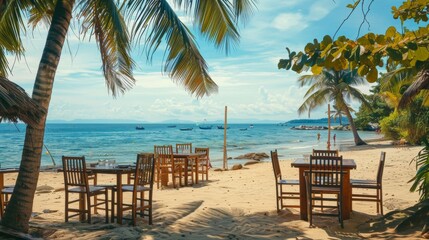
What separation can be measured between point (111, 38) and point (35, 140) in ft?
8.14

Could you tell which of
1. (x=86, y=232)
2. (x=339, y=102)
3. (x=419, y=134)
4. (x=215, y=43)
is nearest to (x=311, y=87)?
(x=339, y=102)

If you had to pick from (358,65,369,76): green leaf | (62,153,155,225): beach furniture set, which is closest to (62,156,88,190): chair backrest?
(62,153,155,225): beach furniture set

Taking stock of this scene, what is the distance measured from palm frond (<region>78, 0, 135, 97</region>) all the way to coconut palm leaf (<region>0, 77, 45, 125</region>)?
1.63 meters

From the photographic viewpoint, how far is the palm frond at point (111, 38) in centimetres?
521

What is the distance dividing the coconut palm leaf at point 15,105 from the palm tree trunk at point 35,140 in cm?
55

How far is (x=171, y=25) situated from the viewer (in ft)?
17.4

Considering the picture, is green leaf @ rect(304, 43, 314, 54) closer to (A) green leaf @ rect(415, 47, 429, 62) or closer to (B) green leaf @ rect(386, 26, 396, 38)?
(B) green leaf @ rect(386, 26, 396, 38)

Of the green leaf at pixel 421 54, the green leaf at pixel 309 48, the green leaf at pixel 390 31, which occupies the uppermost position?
the green leaf at pixel 390 31

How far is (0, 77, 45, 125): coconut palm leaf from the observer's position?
3.68 m

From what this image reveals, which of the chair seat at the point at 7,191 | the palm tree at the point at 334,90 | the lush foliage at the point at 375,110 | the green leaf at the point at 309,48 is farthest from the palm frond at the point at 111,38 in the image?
the lush foliage at the point at 375,110

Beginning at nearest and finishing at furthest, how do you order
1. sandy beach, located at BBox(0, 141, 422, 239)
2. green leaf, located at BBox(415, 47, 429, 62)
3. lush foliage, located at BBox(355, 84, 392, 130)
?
1. green leaf, located at BBox(415, 47, 429, 62)
2. sandy beach, located at BBox(0, 141, 422, 239)
3. lush foliage, located at BBox(355, 84, 392, 130)

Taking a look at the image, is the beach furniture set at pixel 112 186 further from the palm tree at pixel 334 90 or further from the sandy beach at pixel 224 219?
the palm tree at pixel 334 90

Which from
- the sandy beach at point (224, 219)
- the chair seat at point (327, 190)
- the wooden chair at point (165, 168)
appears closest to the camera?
the sandy beach at point (224, 219)

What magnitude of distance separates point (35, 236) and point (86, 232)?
567 millimetres
